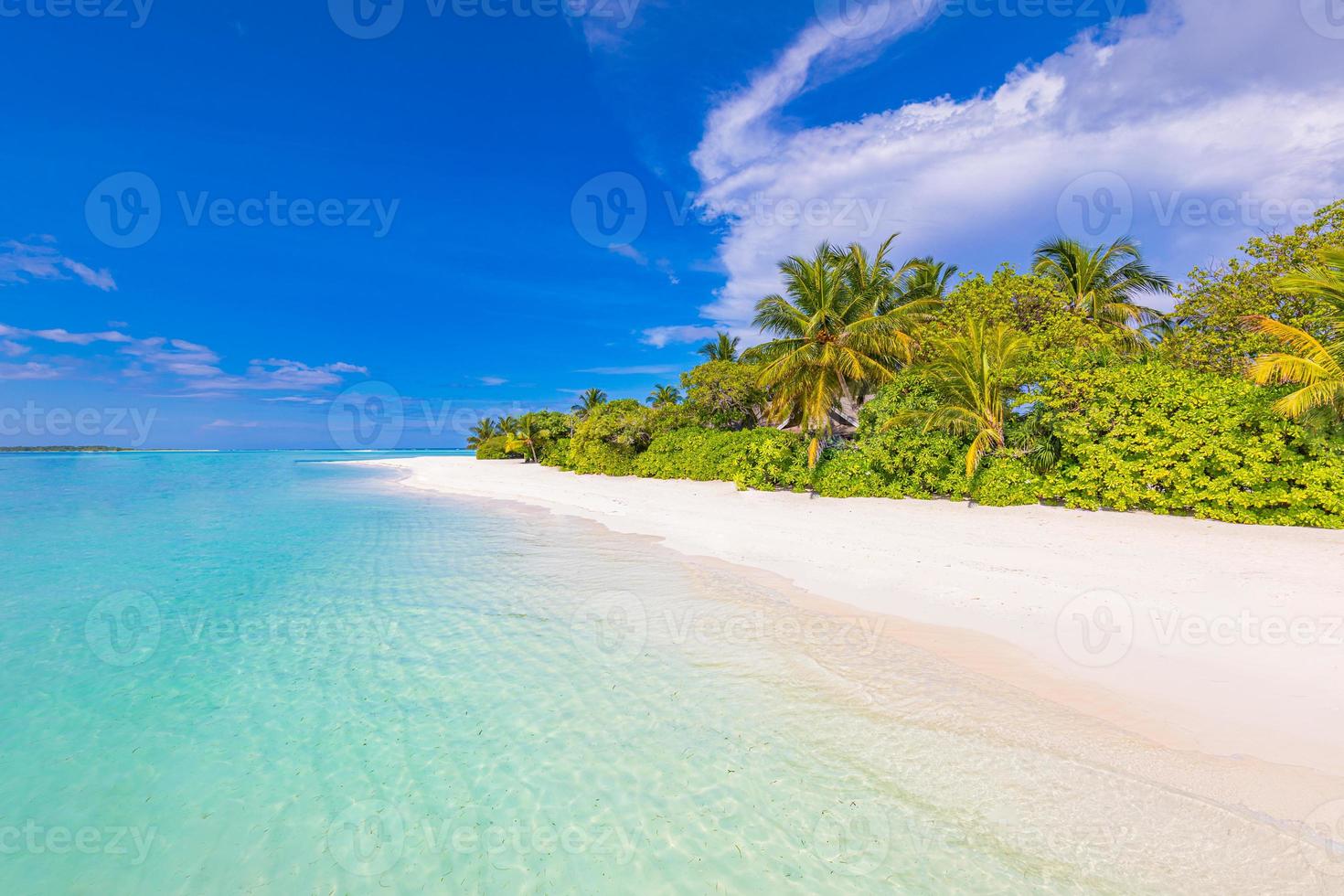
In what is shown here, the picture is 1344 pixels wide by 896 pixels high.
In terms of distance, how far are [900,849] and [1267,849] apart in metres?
2.03

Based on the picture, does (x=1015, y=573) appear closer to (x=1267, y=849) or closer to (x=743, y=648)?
(x=743, y=648)

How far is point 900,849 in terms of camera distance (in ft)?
10.2

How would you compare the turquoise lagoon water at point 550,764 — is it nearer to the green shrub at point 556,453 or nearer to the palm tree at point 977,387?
the palm tree at point 977,387

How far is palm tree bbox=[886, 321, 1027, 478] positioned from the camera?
44.1 ft

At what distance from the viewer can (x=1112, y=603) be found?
662 cm
